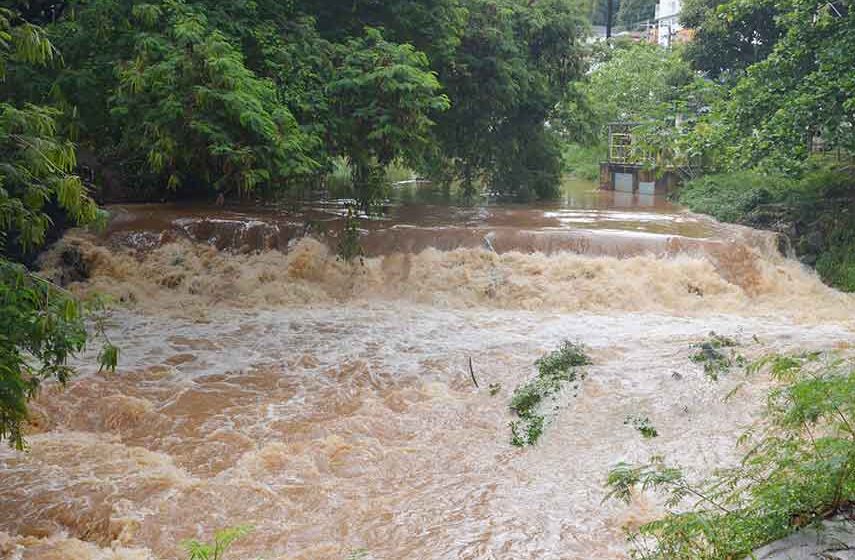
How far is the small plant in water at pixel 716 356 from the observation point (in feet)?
29.6

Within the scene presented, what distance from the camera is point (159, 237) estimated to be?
514 inches

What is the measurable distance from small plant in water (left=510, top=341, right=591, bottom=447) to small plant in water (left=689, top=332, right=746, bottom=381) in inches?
47.3

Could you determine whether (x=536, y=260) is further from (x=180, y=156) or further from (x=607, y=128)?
(x=607, y=128)

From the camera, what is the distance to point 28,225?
529 cm

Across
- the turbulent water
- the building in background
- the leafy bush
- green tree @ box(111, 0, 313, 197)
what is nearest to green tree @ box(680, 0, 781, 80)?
the leafy bush

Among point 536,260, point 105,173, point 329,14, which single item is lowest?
point 536,260

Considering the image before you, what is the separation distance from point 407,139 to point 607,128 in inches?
577

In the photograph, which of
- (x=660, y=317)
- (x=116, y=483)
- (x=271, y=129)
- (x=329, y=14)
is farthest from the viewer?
(x=329, y=14)

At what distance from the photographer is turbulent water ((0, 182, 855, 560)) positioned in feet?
21.1

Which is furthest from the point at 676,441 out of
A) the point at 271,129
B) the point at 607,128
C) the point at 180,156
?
the point at 607,128

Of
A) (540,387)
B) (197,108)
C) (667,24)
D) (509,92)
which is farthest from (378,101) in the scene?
(667,24)

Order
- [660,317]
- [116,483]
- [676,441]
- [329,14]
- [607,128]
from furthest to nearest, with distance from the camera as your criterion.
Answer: [607,128] → [329,14] → [660,317] → [676,441] → [116,483]

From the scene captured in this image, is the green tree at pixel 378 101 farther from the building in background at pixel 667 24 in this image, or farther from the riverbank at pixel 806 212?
the building in background at pixel 667 24

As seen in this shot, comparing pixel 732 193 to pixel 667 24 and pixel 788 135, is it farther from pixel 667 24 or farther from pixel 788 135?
pixel 667 24
